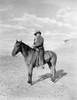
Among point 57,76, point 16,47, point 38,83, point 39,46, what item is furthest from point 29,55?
point 57,76

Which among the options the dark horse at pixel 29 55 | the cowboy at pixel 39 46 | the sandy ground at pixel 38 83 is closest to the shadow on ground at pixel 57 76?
the sandy ground at pixel 38 83

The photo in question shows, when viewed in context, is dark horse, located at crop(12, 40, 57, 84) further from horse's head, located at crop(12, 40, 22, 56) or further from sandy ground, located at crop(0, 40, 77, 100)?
sandy ground, located at crop(0, 40, 77, 100)

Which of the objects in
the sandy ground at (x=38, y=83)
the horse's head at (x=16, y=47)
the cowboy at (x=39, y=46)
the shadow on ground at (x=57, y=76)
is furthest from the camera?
the shadow on ground at (x=57, y=76)

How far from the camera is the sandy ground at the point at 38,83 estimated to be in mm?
11562

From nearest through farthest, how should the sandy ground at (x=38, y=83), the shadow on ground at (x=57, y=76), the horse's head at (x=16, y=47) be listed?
the sandy ground at (x=38, y=83) → the horse's head at (x=16, y=47) → the shadow on ground at (x=57, y=76)

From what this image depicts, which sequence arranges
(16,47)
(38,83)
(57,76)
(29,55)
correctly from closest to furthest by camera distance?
(16,47), (29,55), (38,83), (57,76)

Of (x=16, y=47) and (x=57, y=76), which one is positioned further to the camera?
(x=57, y=76)

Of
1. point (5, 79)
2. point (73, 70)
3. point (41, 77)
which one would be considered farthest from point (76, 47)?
point (5, 79)

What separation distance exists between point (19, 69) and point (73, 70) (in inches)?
178

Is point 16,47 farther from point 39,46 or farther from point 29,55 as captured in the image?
point 39,46

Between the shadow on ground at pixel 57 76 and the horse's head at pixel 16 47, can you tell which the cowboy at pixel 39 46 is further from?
the shadow on ground at pixel 57 76

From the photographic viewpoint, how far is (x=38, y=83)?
551 inches

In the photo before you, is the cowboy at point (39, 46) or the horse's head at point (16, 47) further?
the cowboy at point (39, 46)

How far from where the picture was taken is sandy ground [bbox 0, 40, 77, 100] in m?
11.6
